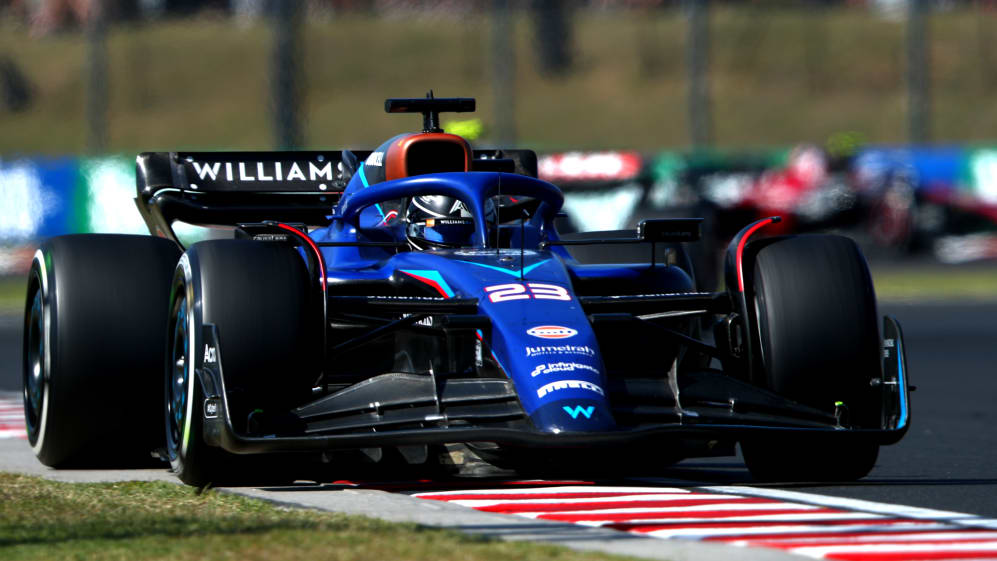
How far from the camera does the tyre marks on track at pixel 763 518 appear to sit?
581 cm

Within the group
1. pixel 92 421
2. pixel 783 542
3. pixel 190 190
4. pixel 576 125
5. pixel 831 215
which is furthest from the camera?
pixel 576 125

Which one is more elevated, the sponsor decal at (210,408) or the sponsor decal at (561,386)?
the sponsor decal at (561,386)

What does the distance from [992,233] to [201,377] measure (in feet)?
72.9

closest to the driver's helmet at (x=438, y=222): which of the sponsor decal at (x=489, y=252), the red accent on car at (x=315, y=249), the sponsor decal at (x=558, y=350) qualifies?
the sponsor decal at (x=489, y=252)

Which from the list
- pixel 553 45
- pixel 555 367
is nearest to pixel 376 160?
pixel 555 367

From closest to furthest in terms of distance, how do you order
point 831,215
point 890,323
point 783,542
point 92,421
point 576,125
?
1. point 783,542
2. point 890,323
3. point 92,421
4. point 831,215
5. point 576,125

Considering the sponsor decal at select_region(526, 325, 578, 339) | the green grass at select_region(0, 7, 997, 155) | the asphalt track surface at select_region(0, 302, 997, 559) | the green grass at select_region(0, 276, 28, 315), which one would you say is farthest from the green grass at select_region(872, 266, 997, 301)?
the green grass at select_region(0, 7, 997, 155)

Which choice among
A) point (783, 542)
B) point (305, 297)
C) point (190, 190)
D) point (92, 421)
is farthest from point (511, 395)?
point (190, 190)

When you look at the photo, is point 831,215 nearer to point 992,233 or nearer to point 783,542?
point 992,233

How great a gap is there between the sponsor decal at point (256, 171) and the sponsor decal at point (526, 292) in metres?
3.61

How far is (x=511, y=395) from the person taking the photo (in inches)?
277

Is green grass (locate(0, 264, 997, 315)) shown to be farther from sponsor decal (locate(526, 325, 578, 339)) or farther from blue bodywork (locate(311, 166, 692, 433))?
sponsor decal (locate(526, 325, 578, 339))

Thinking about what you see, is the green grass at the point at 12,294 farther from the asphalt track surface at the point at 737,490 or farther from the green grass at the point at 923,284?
the asphalt track surface at the point at 737,490

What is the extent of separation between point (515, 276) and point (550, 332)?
506 millimetres
